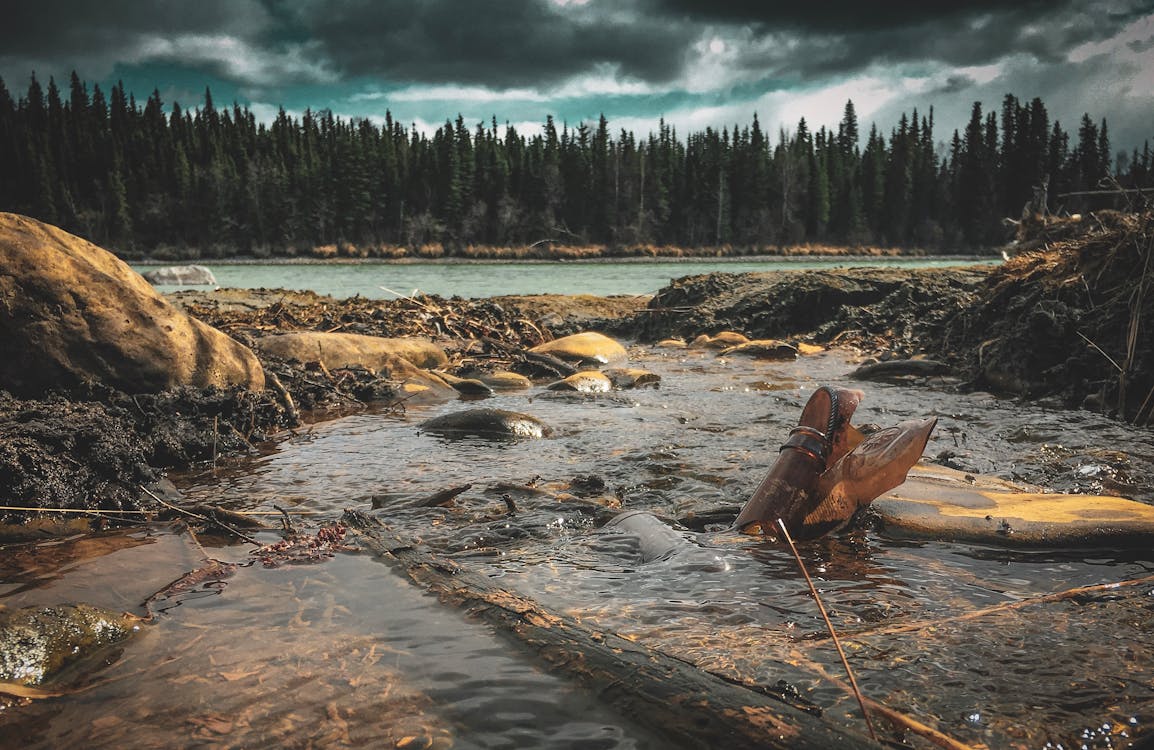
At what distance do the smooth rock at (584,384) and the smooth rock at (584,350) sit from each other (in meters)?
2.44

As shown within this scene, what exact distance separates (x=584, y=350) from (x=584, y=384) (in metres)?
3.02

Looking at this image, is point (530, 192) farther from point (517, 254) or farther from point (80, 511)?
point (80, 511)

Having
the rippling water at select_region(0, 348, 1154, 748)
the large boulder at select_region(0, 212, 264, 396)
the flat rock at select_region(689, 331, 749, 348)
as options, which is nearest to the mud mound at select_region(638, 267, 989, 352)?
the flat rock at select_region(689, 331, 749, 348)

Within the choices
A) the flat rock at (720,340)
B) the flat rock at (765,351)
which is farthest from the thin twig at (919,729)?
the flat rock at (720,340)

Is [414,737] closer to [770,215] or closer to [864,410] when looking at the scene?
[864,410]

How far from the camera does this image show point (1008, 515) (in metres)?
3.45

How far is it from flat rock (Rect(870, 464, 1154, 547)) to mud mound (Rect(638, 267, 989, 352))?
24.5 feet

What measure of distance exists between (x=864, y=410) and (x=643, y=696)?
6077mm

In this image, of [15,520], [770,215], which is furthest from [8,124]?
[15,520]

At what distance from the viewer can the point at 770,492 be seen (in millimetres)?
3340

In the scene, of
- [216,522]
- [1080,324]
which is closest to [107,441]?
[216,522]

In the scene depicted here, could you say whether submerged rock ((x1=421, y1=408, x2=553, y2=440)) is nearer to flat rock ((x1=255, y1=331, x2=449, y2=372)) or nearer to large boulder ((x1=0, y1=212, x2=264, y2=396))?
large boulder ((x1=0, y1=212, x2=264, y2=396))

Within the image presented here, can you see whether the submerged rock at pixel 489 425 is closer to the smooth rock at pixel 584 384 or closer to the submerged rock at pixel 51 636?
the smooth rock at pixel 584 384

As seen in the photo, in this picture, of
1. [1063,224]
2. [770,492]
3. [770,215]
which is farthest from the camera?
[770,215]
